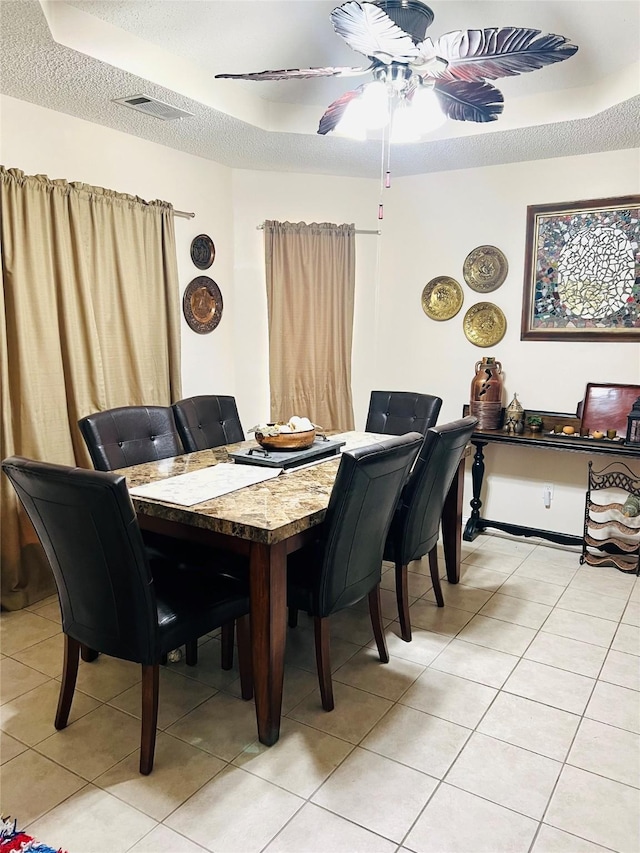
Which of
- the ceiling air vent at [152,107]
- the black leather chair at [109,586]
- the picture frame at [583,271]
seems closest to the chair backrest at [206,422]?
the black leather chair at [109,586]

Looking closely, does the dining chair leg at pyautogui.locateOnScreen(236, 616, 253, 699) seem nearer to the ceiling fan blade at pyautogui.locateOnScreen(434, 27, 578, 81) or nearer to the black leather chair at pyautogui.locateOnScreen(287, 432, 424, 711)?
the black leather chair at pyautogui.locateOnScreen(287, 432, 424, 711)

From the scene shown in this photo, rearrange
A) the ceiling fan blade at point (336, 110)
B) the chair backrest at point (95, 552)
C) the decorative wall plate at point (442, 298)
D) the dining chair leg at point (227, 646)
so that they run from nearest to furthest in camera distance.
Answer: the chair backrest at point (95, 552), the ceiling fan blade at point (336, 110), the dining chair leg at point (227, 646), the decorative wall plate at point (442, 298)

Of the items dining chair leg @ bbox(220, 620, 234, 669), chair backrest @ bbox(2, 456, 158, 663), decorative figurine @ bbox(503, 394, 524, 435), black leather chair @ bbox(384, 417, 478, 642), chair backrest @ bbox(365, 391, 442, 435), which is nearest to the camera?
chair backrest @ bbox(2, 456, 158, 663)

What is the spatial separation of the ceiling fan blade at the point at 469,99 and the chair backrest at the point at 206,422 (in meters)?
1.87

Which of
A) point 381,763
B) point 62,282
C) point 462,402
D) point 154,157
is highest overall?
point 154,157

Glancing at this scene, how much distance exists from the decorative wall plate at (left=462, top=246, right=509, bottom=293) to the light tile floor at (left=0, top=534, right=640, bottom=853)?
2.22m

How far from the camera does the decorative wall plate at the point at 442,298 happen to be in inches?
169

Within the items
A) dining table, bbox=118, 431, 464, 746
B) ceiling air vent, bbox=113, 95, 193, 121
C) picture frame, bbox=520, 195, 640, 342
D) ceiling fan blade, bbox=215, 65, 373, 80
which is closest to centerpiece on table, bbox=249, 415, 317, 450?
dining table, bbox=118, 431, 464, 746

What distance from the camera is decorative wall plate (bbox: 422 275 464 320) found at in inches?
169

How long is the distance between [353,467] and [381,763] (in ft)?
3.13

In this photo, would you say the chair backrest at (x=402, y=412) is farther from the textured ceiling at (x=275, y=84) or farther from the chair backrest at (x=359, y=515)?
the textured ceiling at (x=275, y=84)

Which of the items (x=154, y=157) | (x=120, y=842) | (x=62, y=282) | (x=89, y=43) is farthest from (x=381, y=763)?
(x=154, y=157)

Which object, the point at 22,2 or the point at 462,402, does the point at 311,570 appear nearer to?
the point at 22,2

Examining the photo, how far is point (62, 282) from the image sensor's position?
10.4 feet
